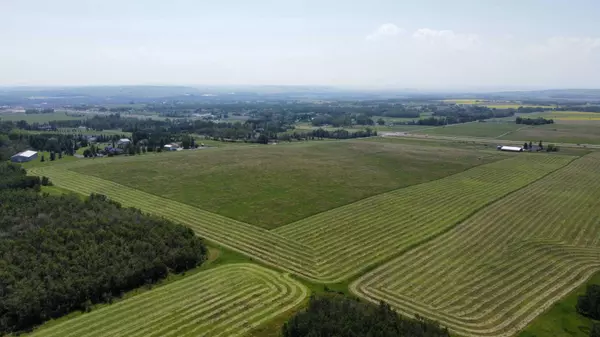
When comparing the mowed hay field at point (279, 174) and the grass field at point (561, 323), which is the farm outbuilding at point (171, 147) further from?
the grass field at point (561, 323)

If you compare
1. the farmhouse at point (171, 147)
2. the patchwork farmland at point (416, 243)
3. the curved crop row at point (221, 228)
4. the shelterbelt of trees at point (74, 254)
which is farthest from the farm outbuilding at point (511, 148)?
the shelterbelt of trees at point (74, 254)

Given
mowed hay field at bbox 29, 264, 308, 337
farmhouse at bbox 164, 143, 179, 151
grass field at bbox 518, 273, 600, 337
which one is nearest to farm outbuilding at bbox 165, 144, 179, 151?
farmhouse at bbox 164, 143, 179, 151

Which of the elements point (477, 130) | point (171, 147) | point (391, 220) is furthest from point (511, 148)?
point (171, 147)

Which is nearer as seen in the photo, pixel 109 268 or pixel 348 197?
pixel 109 268

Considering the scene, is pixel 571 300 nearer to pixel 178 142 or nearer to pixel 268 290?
pixel 268 290

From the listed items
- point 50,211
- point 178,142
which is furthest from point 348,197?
point 178,142

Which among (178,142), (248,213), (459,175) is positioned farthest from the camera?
(178,142)
